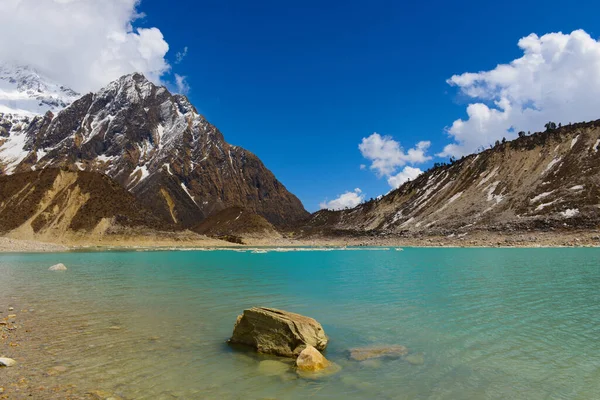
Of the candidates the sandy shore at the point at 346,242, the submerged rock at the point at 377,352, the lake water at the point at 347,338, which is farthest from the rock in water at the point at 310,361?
the sandy shore at the point at 346,242

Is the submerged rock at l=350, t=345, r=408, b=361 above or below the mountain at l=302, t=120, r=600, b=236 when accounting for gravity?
below

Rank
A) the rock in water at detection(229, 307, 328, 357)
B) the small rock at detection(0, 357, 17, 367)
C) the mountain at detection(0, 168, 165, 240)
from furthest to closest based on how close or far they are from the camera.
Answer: the mountain at detection(0, 168, 165, 240) < the rock in water at detection(229, 307, 328, 357) < the small rock at detection(0, 357, 17, 367)

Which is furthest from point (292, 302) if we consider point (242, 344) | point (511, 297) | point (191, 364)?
point (511, 297)

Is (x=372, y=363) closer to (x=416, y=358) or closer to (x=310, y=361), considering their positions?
(x=416, y=358)

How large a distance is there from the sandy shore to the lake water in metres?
74.4

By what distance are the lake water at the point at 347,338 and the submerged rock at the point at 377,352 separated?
1.36ft

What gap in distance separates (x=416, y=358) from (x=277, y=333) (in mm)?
4548

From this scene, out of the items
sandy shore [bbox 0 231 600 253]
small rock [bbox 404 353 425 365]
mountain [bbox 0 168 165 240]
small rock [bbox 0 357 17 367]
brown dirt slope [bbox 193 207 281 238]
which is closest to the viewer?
small rock [bbox 0 357 17 367]

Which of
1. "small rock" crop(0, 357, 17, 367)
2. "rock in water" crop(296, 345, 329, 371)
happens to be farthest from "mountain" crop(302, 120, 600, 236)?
"small rock" crop(0, 357, 17, 367)

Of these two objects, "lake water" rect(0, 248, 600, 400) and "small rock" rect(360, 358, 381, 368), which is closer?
"lake water" rect(0, 248, 600, 400)

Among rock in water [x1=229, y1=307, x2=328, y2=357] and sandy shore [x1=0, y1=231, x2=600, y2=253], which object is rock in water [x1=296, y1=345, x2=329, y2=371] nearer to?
rock in water [x1=229, y1=307, x2=328, y2=357]

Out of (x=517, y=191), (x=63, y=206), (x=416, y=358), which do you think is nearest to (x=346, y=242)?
(x=517, y=191)

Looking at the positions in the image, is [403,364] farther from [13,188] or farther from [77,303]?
[13,188]

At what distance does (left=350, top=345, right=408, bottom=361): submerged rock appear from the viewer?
12.1m
